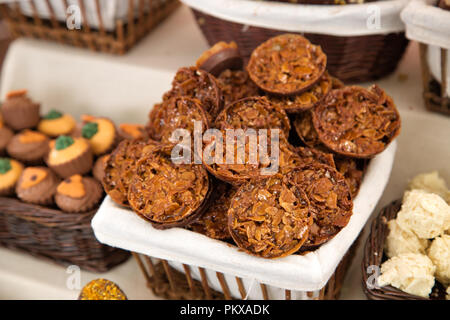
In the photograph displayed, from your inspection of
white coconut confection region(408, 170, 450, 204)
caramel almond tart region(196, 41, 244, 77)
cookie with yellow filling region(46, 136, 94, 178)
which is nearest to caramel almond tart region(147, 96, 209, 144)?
caramel almond tart region(196, 41, 244, 77)

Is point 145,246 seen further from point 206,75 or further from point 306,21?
point 306,21

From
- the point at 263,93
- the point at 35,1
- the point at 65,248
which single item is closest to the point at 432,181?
the point at 263,93

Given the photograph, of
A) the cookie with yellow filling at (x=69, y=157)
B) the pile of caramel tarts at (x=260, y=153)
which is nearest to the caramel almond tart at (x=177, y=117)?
the pile of caramel tarts at (x=260, y=153)

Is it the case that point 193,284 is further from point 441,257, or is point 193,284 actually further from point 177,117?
point 441,257

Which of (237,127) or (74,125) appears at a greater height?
(237,127)

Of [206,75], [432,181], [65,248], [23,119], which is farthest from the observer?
[23,119]

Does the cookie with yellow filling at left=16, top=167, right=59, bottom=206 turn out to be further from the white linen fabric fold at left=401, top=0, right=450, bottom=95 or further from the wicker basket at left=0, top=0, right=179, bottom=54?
the white linen fabric fold at left=401, top=0, right=450, bottom=95

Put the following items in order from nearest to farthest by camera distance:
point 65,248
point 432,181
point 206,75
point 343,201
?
point 343,201, point 206,75, point 432,181, point 65,248

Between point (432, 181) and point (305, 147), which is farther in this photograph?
point (432, 181)
